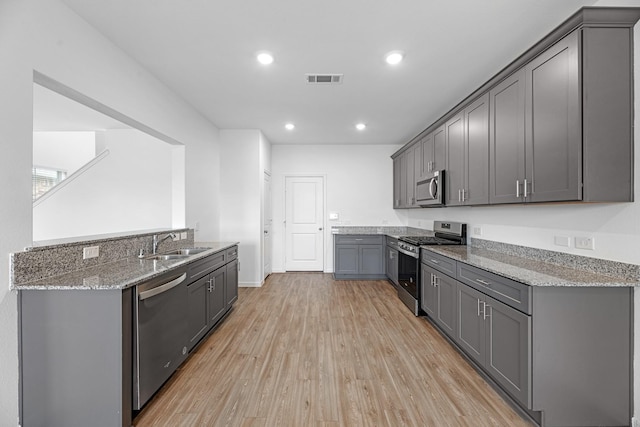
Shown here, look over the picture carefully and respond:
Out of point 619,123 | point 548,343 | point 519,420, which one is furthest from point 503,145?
point 519,420

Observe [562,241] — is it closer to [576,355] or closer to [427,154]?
[576,355]

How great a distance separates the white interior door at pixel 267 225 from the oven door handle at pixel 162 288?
3.06 m

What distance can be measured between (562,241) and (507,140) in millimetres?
903

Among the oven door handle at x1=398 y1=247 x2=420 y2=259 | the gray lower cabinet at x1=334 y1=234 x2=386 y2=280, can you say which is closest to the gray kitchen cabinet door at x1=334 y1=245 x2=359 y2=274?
the gray lower cabinet at x1=334 y1=234 x2=386 y2=280

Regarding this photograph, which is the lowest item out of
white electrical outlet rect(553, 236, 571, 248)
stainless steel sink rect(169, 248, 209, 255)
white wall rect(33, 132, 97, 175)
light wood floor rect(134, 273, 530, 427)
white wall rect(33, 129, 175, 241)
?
light wood floor rect(134, 273, 530, 427)

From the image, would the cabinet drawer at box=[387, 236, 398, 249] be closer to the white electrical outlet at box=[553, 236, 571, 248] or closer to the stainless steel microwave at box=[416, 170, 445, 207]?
the stainless steel microwave at box=[416, 170, 445, 207]

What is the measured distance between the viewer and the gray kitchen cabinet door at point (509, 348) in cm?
181

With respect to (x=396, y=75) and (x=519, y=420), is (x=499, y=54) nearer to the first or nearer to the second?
(x=396, y=75)

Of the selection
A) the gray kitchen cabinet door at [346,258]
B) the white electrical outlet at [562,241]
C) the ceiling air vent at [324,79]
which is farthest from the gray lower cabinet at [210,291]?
the white electrical outlet at [562,241]

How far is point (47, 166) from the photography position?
5621mm

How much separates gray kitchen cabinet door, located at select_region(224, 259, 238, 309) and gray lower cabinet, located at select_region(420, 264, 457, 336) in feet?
7.81

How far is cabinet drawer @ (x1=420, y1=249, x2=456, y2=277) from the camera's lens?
9.35 ft

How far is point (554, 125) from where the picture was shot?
1966 mm

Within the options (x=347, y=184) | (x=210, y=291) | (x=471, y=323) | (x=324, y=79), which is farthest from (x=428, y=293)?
(x=347, y=184)
